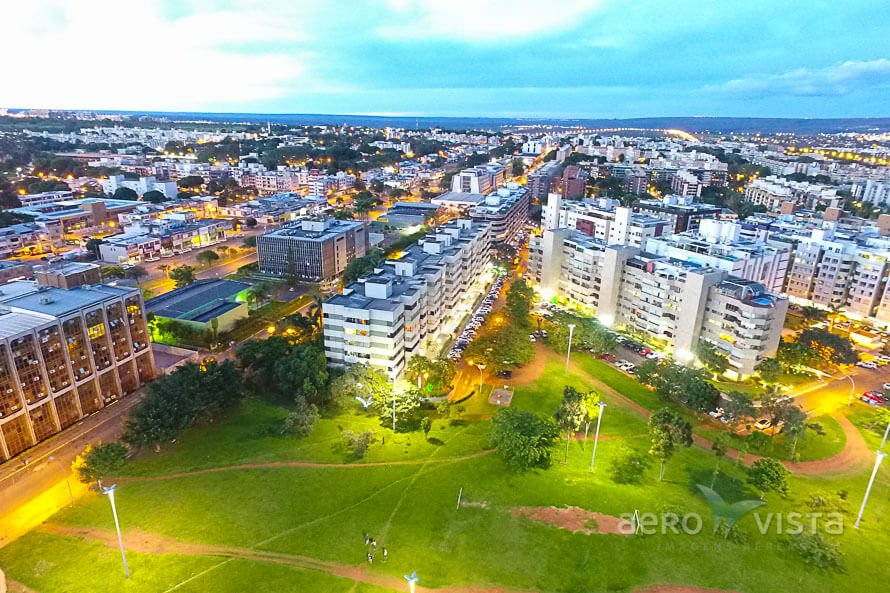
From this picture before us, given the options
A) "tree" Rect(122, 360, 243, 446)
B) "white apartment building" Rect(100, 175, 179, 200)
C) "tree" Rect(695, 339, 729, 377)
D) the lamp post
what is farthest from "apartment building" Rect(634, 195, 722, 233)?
"white apartment building" Rect(100, 175, 179, 200)

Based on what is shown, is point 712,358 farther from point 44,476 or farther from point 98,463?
point 44,476

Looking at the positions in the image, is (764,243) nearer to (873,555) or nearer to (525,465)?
(873,555)

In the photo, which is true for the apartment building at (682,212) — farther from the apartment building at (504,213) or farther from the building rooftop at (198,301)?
the building rooftop at (198,301)

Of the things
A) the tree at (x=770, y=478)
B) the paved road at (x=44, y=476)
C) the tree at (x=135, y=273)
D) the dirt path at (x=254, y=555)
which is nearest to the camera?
the dirt path at (x=254, y=555)

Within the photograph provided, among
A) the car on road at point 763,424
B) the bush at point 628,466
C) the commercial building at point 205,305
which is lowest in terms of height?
the car on road at point 763,424

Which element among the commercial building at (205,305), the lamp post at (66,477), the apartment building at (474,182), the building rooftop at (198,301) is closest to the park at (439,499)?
the lamp post at (66,477)

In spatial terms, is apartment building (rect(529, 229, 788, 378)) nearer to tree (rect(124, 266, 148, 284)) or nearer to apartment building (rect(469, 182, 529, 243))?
apartment building (rect(469, 182, 529, 243))
